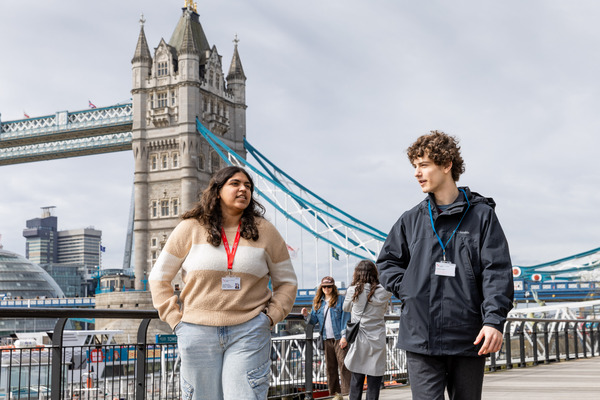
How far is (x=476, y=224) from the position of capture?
287 centimetres

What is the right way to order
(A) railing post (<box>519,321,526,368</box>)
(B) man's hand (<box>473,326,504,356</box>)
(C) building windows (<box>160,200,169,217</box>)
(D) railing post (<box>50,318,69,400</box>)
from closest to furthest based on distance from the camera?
1. (B) man's hand (<box>473,326,504,356</box>)
2. (D) railing post (<box>50,318,69,400</box>)
3. (A) railing post (<box>519,321,526,368</box>)
4. (C) building windows (<box>160,200,169,217</box>)

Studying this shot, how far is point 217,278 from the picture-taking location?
2.96 metres

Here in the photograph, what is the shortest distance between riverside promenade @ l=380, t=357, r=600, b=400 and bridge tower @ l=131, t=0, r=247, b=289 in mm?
36334

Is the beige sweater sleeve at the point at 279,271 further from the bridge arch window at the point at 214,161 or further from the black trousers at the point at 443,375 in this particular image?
the bridge arch window at the point at 214,161

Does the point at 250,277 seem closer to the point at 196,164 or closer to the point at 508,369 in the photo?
the point at 508,369

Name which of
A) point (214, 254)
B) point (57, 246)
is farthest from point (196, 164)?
point (57, 246)

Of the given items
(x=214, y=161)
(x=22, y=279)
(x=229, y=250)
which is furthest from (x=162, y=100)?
(x=229, y=250)

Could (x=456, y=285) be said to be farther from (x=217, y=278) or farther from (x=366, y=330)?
(x=366, y=330)

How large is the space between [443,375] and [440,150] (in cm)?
84

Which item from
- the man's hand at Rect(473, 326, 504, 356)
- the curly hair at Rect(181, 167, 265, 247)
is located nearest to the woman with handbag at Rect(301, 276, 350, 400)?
the curly hair at Rect(181, 167, 265, 247)

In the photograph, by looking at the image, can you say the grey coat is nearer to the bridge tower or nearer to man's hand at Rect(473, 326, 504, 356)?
man's hand at Rect(473, 326, 504, 356)

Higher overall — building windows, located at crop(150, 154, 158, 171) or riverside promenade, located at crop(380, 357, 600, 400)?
building windows, located at crop(150, 154, 158, 171)

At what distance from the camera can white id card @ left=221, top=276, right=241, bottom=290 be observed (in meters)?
2.93

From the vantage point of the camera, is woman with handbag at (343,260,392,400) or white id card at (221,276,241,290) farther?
woman with handbag at (343,260,392,400)
